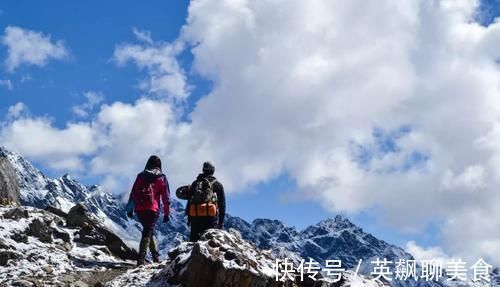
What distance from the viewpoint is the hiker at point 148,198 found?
19359 mm

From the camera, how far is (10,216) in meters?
20.3

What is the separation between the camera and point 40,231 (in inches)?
800

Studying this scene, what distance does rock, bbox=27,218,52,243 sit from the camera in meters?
20.1

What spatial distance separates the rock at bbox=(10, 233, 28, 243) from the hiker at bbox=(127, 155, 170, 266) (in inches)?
123

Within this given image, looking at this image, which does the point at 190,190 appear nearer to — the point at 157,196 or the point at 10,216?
the point at 157,196

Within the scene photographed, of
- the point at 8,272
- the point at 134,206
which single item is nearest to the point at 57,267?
the point at 8,272

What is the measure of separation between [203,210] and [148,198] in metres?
1.78

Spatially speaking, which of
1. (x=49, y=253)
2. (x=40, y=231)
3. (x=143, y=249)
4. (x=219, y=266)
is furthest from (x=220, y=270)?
(x=40, y=231)

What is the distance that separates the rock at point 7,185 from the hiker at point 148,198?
670 cm

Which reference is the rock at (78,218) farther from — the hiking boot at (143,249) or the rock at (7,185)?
the hiking boot at (143,249)

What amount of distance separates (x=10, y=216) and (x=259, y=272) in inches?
353

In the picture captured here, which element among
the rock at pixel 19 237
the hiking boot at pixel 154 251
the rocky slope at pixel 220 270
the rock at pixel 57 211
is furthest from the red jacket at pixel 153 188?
the rock at pixel 57 211

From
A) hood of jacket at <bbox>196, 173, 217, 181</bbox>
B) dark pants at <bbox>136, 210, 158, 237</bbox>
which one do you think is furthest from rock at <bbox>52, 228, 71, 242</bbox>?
hood of jacket at <bbox>196, 173, 217, 181</bbox>

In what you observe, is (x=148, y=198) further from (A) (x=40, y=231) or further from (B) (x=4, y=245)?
(B) (x=4, y=245)
